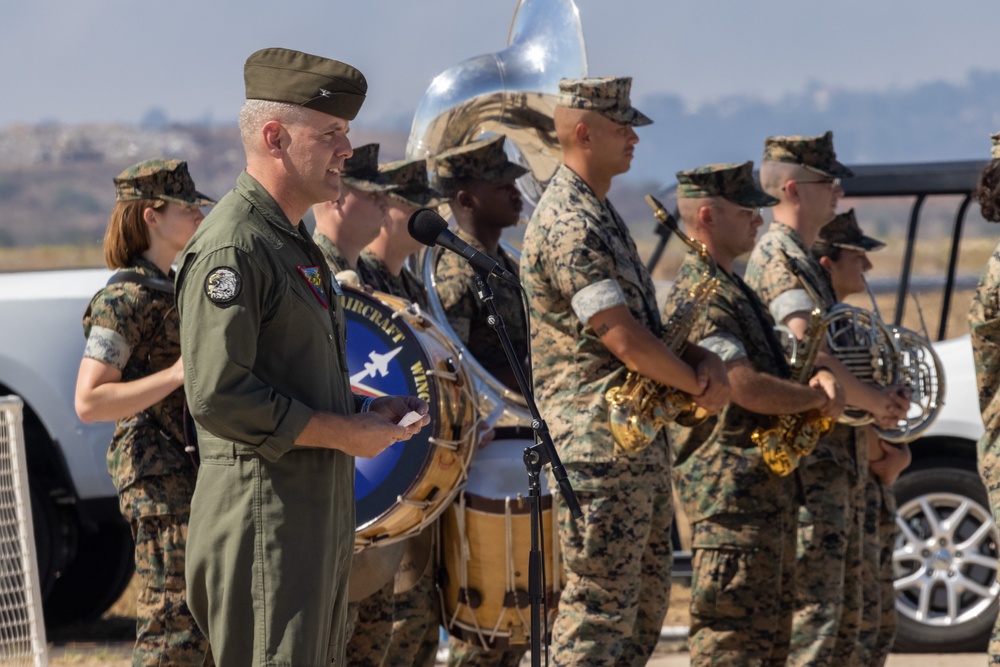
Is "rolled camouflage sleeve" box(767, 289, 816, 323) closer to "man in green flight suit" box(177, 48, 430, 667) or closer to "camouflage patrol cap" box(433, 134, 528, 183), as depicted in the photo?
"camouflage patrol cap" box(433, 134, 528, 183)

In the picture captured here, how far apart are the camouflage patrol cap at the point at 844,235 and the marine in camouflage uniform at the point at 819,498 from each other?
1.73ft

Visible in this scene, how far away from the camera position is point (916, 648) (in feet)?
25.5

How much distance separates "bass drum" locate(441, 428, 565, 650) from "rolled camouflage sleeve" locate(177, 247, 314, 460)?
7.01 feet

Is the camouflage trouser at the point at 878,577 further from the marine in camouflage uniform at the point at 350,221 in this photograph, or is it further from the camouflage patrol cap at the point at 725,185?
the marine in camouflage uniform at the point at 350,221

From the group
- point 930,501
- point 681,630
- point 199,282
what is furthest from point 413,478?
point 930,501

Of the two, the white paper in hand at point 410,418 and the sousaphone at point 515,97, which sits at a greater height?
the sousaphone at point 515,97

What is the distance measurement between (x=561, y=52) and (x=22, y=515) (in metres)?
3.04

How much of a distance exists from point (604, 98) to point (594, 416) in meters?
1.09

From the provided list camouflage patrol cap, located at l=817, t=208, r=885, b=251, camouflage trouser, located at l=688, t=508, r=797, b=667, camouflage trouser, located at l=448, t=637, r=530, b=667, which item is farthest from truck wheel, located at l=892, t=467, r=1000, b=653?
camouflage trouser, located at l=448, t=637, r=530, b=667

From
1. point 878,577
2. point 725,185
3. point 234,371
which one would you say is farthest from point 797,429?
point 234,371

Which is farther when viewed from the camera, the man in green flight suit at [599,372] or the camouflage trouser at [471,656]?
the camouflage trouser at [471,656]

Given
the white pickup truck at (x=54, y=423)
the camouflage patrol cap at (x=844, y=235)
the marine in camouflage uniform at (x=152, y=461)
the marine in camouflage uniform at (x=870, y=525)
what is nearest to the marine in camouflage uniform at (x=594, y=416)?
the marine in camouflage uniform at (x=152, y=461)

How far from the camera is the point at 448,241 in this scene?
3963mm

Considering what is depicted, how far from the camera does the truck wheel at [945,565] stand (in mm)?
7730
